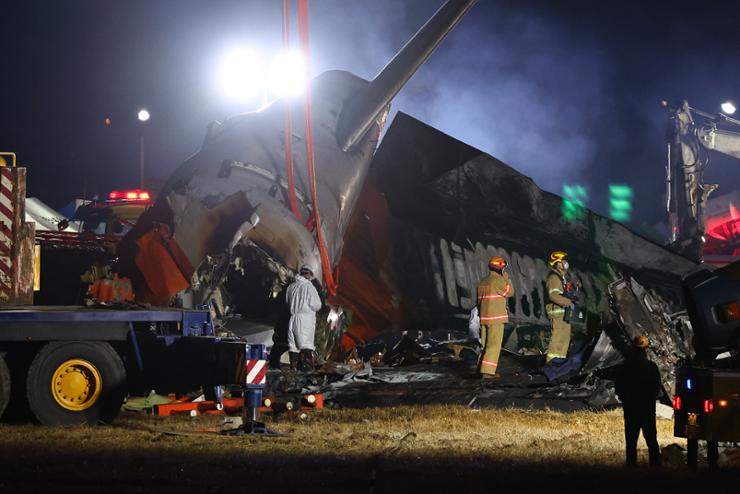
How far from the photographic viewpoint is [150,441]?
27.7 feet

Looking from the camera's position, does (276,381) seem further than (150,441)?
Yes

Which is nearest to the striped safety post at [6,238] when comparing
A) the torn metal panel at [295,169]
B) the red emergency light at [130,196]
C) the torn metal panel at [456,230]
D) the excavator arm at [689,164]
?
the torn metal panel at [295,169]

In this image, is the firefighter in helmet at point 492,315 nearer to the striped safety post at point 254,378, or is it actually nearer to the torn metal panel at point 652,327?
the torn metal panel at point 652,327

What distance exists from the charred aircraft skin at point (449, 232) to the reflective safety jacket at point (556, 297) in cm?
344

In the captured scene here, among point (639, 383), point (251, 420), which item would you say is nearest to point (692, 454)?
point (639, 383)

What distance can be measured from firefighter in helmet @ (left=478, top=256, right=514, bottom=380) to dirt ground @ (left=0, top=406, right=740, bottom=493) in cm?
171

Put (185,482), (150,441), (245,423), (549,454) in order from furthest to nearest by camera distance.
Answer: (245,423) < (150,441) < (549,454) < (185,482)

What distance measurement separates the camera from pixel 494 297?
12.5 m

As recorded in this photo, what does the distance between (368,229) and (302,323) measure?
4.65 metres

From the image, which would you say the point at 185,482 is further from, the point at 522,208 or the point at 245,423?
the point at 522,208

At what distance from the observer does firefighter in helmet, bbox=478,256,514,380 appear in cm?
1236

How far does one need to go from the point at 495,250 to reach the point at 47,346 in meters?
9.79

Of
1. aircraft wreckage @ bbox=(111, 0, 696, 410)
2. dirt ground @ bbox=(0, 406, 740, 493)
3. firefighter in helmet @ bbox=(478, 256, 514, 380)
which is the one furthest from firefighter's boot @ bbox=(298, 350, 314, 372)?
dirt ground @ bbox=(0, 406, 740, 493)

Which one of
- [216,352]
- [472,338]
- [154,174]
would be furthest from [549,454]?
[154,174]
